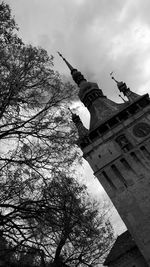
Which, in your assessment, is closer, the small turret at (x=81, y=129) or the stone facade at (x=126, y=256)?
the stone facade at (x=126, y=256)

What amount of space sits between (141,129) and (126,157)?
156 inches

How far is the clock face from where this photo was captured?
30.9m

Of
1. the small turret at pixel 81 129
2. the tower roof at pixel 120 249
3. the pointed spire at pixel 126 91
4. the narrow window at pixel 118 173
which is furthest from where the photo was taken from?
the pointed spire at pixel 126 91

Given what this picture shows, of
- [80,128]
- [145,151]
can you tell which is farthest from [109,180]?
[80,128]

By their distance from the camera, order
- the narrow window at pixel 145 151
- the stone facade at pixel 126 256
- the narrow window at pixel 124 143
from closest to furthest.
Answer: the stone facade at pixel 126 256
the narrow window at pixel 145 151
the narrow window at pixel 124 143

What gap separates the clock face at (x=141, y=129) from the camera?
1217 inches

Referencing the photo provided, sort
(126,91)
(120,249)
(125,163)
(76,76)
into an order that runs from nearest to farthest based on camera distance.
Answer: (120,249), (125,163), (126,91), (76,76)

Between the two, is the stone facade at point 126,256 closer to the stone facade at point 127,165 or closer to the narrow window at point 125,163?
the stone facade at point 127,165

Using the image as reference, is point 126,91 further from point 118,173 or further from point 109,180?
point 109,180

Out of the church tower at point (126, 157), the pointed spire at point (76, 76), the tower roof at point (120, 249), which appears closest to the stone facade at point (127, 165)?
the church tower at point (126, 157)

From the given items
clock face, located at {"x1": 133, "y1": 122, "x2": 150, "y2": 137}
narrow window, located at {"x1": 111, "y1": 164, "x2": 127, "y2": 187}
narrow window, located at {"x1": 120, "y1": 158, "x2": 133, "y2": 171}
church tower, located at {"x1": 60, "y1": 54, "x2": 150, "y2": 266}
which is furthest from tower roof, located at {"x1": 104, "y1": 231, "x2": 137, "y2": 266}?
clock face, located at {"x1": 133, "y1": 122, "x2": 150, "y2": 137}

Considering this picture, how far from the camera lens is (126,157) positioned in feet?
99.0

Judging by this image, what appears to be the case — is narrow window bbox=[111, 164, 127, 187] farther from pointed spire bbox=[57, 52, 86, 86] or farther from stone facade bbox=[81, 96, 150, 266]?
pointed spire bbox=[57, 52, 86, 86]

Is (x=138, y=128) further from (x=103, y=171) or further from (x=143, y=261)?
(x=143, y=261)
